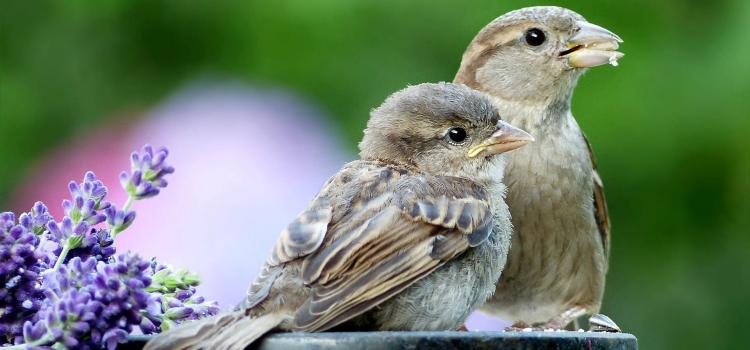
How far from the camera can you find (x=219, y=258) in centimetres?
346

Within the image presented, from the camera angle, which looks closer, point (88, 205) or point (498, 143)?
point (88, 205)

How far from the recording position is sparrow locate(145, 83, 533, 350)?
1.80 meters

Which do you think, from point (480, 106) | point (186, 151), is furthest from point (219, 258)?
point (480, 106)

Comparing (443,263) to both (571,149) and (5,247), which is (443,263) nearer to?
(5,247)

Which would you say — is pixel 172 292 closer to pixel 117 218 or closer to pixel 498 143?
pixel 117 218

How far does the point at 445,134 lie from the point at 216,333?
953 millimetres

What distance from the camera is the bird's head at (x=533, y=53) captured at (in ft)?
10.1

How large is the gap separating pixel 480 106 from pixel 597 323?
60 cm

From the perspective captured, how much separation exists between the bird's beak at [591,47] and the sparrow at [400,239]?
0.53 meters

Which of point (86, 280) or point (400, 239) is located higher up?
point (400, 239)

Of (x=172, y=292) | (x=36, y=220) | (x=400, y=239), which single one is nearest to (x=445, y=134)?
(x=400, y=239)

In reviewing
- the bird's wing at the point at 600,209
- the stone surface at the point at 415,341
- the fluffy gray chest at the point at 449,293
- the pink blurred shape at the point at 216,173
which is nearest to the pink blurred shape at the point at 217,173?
the pink blurred shape at the point at 216,173

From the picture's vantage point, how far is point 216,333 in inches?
65.6

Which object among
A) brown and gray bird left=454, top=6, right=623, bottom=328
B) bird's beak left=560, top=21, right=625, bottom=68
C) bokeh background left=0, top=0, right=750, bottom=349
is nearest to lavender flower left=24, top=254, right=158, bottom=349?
brown and gray bird left=454, top=6, right=623, bottom=328
